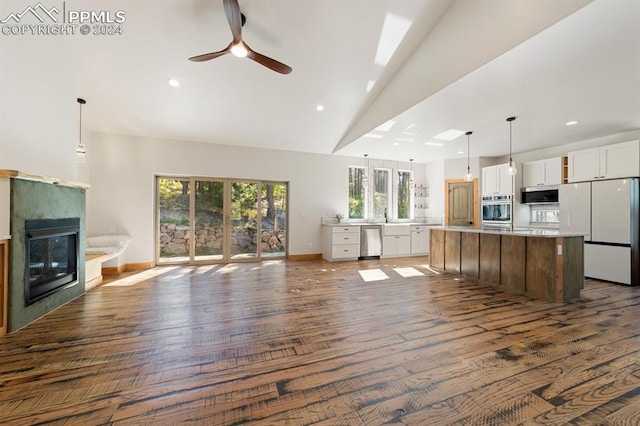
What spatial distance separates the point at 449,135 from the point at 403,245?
3054mm

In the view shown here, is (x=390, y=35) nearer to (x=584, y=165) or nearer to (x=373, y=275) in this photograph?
(x=373, y=275)

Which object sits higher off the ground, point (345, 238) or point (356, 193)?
point (356, 193)

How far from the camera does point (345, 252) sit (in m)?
6.29

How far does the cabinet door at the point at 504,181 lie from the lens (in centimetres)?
586

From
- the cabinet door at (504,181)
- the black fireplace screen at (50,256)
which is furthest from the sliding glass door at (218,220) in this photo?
the cabinet door at (504,181)

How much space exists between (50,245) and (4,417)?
92.1 inches

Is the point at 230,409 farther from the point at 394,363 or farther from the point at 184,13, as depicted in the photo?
the point at 184,13

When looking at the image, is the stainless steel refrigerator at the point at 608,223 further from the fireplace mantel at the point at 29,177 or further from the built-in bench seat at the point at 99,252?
the built-in bench seat at the point at 99,252

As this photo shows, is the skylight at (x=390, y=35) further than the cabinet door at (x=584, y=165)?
No

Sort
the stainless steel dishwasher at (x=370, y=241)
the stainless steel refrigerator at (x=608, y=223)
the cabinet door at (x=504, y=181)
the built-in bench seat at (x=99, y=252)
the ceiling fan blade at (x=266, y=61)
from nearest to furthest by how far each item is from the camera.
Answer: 1. the ceiling fan blade at (x=266, y=61)
2. the built-in bench seat at (x=99, y=252)
3. the stainless steel refrigerator at (x=608, y=223)
4. the cabinet door at (x=504, y=181)
5. the stainless steel dishwasher at (x=370, y=241)

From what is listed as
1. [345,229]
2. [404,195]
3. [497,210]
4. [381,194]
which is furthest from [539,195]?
[345,229]

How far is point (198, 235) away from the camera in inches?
227

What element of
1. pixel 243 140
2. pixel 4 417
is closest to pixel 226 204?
pixel 243 140

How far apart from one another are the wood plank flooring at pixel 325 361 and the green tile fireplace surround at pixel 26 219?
0.50 ft
